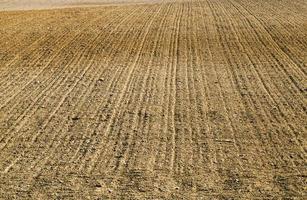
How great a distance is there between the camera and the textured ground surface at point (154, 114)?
7.93 meters

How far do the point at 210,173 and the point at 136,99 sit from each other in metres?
4.18

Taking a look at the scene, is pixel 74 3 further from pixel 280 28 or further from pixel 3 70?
pixel 3 70

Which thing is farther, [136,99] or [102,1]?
[102,1]

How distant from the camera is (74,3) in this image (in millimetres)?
38188

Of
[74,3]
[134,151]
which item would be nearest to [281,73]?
[134,151]

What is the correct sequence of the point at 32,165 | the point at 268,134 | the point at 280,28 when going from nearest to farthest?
1. the point at 32,165
2. the point at 268,134
3. the point at 280,28

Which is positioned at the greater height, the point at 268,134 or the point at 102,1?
the point at 268,134

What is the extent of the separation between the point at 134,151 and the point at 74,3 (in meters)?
30.8

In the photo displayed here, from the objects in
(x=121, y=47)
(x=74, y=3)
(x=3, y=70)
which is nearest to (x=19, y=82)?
(x=3, y=70)

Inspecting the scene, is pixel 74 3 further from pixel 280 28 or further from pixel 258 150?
pixel 258 150

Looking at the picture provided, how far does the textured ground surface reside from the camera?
7926 mm

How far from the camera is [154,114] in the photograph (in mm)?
10828

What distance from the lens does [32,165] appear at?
8.58 m

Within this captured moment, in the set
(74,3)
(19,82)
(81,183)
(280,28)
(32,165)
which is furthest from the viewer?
(74,3)
